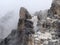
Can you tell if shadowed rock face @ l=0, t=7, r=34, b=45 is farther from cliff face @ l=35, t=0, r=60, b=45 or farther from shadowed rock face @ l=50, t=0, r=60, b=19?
shadowed rock face @ l=50, t=0, r=60, b=19

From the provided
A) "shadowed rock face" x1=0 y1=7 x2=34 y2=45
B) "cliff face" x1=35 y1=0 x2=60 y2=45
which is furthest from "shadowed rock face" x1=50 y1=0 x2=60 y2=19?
"shadowed rock face" x1=0 y1=7 x2=34 y2=45

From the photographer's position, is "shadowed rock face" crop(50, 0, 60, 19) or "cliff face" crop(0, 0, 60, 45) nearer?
"cliff face" crop(0, 0, 60, 45)

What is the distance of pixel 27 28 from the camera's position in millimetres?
22156

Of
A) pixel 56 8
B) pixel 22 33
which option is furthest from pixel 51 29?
pixel 56 8

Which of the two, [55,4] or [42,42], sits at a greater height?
[55,4]

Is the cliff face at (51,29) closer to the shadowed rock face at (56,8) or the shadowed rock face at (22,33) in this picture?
the shadowed rock face at (56,8)

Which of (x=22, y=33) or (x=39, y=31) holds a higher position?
(x=39, y=31)

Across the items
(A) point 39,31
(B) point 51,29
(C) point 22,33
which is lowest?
(C) point 22,33

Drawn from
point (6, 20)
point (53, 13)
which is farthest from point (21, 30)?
point (6, 20)

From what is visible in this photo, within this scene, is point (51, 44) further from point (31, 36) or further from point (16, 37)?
point (16, 37)

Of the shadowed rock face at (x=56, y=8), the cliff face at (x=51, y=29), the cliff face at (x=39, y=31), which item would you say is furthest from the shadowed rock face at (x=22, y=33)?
the shadowed rock face at (x=56, y=8)

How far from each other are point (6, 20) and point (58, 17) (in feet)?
68.6

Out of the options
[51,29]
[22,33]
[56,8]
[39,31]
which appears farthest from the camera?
[56,8]

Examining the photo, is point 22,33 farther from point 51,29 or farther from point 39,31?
point 51,29
